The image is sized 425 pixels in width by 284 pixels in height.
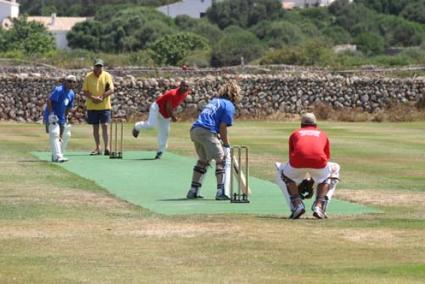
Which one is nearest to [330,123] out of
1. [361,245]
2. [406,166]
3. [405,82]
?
[405,82]

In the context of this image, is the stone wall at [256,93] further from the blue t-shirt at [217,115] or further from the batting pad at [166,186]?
the blue t-shirt at [217,115]

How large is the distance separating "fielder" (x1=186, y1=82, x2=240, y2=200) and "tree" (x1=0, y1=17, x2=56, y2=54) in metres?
77.7

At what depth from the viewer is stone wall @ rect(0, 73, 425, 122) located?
47438 millimetres

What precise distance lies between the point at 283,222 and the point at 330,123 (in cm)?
3013

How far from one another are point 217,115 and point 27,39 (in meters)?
85.9

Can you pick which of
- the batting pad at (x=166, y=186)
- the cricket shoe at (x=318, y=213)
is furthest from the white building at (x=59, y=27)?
the cricket shoe at (x=318, y=213)

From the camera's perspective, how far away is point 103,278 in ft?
38.1

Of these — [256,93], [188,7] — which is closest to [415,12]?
[188,7]

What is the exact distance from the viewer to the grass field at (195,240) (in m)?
11.9

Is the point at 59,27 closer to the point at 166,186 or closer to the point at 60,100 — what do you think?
the point at 60,100

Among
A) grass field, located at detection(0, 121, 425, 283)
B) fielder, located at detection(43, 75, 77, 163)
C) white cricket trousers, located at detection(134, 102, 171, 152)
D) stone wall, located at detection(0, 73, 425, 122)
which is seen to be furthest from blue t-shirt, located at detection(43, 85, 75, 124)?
stone wall, located at detection(0, 73, 425, 122)

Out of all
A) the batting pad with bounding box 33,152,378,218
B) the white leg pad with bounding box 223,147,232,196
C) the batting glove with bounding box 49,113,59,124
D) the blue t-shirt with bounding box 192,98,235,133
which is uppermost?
the blue t-shirt with bounding box 192,98,235,133

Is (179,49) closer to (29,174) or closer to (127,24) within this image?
(127,24)

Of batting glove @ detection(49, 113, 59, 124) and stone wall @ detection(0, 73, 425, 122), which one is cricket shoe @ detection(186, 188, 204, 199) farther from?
stone wall @ detection(0, 73, 425, 122)
